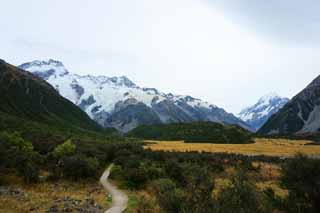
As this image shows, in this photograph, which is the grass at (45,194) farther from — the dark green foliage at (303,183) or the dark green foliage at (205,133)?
the dark green foliage at (205,133)

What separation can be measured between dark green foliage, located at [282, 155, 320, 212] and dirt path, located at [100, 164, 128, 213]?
39.7 feet

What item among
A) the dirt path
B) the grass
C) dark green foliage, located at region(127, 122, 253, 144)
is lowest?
the dirt path

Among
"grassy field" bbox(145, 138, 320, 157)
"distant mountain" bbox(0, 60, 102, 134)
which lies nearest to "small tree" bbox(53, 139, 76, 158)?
"grassy field" bbox(145, 138, 320, 157)

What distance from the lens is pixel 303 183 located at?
22859 mm

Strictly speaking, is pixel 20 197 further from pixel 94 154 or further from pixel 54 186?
pixel 94 154

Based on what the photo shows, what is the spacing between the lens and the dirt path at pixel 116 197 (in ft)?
82.6

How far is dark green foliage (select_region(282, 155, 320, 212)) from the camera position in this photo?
22438 mm

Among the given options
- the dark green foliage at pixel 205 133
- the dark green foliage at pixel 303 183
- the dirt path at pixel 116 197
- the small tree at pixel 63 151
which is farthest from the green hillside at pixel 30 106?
the dark green foliage at pixel 303 183

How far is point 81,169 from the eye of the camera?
37.2 meters

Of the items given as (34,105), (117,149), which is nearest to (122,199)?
(117,149)

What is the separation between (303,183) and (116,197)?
15451 mm

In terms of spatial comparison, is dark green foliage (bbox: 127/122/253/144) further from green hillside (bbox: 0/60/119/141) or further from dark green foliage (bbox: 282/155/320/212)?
dark green foliage (bbox: 282/155/320/212)

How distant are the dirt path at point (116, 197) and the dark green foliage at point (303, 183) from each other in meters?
12.1

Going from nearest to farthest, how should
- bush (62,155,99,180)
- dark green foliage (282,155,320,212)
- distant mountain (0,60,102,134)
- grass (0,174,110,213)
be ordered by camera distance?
dark green foliage (282,155,320,212) → grass (0,174,110,213) → bush (62,155,99,180) → distant mountain (0,60,102,134)
